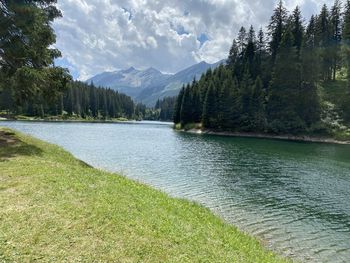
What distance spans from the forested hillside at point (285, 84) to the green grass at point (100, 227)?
80.8 meters

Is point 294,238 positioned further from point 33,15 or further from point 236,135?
point 236,135

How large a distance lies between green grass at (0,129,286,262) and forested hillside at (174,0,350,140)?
80.8 metres

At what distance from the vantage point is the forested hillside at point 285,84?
9019cm

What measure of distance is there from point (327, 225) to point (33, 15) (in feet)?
90.2

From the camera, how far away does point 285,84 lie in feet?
306

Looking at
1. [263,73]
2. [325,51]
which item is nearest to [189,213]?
[263,73]

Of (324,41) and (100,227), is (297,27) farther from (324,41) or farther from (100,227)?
(100,227)

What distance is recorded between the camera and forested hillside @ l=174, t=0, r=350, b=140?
90.2m

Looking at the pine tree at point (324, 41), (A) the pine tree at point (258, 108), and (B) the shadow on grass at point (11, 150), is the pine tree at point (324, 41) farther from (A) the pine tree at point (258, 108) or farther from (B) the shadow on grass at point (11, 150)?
(B) the shadow on grass at point (11, 150)

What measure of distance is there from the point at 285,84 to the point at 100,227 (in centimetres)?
9192

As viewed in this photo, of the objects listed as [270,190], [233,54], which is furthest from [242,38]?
[270,190]

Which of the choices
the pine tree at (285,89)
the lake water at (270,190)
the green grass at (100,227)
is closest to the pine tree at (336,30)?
the pine tree at (285,89)

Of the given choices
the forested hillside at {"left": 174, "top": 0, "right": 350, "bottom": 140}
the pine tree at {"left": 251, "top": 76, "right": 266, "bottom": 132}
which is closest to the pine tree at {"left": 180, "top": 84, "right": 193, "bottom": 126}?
the forested hillside at {"left": 174, "top": 0, "right": 350, "bottom": 140}

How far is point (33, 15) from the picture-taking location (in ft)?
85.0
